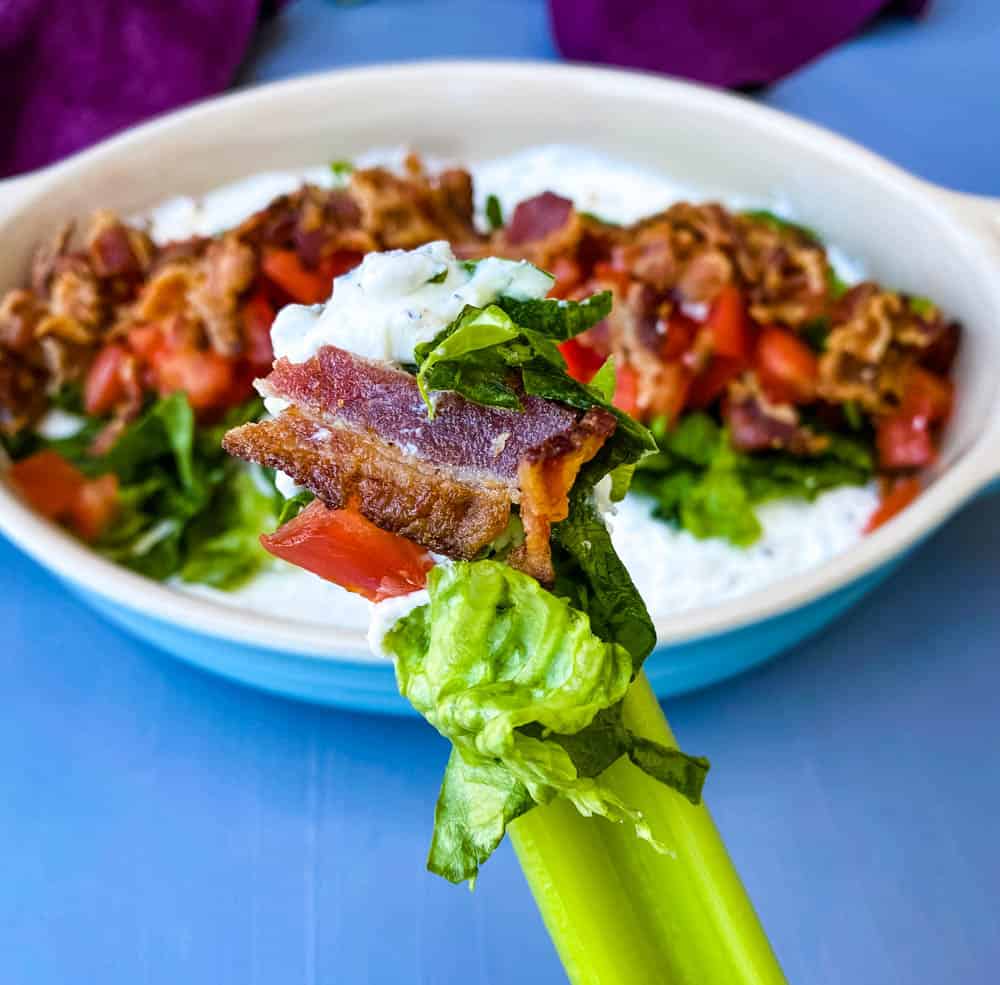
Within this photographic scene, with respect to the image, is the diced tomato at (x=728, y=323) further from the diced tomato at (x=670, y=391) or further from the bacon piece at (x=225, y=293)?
the bacon piece at (x=225, y=293)

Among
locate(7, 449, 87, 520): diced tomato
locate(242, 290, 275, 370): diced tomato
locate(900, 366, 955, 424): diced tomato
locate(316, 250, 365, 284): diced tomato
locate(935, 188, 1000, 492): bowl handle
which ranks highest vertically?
locate(935, 188, 1000, 492): bowl handle

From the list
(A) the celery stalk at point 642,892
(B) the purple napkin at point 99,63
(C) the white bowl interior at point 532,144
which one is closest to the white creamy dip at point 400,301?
(A) the celery stalk at point 642,892

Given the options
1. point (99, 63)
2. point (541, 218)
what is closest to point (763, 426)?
point (541, 218)

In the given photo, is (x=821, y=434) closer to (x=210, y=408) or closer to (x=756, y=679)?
(x=756, y=679)

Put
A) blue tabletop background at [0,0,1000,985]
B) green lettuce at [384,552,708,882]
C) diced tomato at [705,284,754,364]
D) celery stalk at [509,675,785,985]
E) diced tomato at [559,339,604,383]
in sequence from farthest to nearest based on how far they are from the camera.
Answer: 1. diced tomato at [705,284,754,364]
2. diced tomato at [559,339,604,383]
3. blue tabletop background at [0,0,1000,985]
4. celery stalk at [509,675,785,985]
5. green lettuce at [384,552,708,882]

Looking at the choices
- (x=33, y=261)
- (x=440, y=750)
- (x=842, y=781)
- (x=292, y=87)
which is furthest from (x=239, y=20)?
(x=842, y=781)

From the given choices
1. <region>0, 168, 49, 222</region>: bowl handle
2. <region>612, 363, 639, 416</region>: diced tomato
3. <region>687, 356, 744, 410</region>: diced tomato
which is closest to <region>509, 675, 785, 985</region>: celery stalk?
<region>612, 363, 639, 416</region>: diced tomato

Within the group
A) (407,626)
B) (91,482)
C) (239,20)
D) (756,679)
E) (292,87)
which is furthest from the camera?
(239,20)

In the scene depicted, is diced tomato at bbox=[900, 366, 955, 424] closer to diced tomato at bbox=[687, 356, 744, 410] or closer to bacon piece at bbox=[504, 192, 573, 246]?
diced tomato at bbox=[687, 356, 744, 410]
